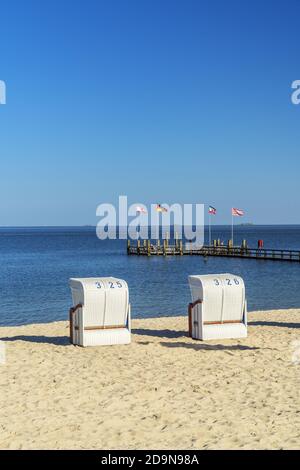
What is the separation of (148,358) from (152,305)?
16.1m

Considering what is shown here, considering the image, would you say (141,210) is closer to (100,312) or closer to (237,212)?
(237,212)

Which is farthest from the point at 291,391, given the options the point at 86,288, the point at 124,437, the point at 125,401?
the point at 86,288

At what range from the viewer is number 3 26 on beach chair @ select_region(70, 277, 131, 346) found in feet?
41.5

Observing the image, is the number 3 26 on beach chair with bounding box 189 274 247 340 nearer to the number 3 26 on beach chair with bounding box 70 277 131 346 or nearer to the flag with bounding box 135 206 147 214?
the number 3 26 on beach chair with bounding box 70 277 131 346

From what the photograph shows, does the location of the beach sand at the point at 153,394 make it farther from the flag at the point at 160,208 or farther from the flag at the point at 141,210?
the flag at the point at 160,208

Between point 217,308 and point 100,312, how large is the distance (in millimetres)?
2784

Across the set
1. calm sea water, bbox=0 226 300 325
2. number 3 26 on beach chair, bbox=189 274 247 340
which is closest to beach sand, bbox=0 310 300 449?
number 3 26 on beach chair, bbox=189 274 247 340

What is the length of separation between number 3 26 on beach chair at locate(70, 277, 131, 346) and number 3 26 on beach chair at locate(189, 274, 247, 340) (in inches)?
66.3

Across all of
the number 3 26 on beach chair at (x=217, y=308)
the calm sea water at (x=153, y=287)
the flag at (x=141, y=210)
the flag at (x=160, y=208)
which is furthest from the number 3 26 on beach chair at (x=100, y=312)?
the flag at (x=160, y=208)

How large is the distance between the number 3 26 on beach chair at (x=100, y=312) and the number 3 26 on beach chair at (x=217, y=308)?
168 cm

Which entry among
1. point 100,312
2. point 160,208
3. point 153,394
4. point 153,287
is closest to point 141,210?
point 160,208

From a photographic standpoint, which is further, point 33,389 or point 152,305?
point 152,305
